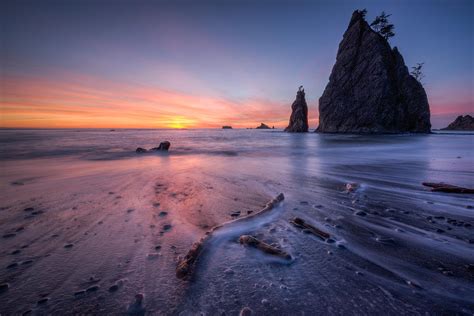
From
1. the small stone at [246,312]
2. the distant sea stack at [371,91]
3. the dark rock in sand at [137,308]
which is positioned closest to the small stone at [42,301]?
the dark rock in sand at [137,308]

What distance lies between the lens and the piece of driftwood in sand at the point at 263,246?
231 cm

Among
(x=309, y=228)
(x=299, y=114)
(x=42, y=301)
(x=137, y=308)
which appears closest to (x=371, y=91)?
(x=299, y=114)

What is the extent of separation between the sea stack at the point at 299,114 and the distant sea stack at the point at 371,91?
2009cm

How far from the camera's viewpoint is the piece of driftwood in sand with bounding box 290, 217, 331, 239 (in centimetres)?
274

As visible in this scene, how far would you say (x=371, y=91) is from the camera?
53.8m

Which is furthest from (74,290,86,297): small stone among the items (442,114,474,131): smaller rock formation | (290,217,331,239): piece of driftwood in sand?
(442,114,474,131): smaller rock formation

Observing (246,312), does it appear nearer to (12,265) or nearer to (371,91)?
(12,265)

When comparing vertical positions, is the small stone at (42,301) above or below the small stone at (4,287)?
below

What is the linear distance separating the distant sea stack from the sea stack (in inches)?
791

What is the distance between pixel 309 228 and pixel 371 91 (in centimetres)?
6464

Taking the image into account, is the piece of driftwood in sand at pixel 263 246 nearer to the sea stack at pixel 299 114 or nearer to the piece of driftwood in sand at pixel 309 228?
the piece of driftwood in sand at pixel 309 228

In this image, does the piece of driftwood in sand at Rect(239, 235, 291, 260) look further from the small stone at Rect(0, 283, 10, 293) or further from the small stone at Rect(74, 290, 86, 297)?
the small stone at Rect(0, 283, 10, 293)

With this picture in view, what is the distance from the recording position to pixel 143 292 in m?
1.84

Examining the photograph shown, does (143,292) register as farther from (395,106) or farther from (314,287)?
(395,106)
